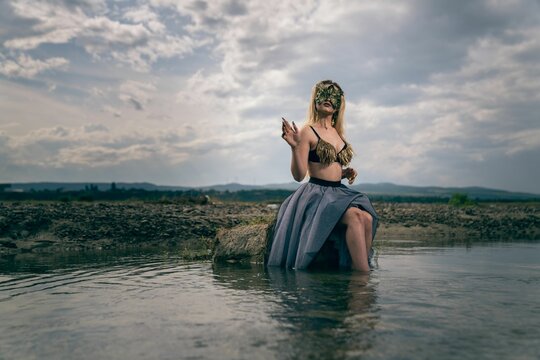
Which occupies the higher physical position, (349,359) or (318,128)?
(318,128)

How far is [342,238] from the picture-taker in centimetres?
743

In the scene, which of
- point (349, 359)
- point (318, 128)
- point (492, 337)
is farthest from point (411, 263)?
point (349, 359)

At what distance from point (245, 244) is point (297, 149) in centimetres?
246

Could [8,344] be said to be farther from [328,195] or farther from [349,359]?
[328,195]

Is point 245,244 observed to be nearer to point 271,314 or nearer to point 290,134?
point 290,134

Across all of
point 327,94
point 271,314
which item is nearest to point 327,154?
point 327,94

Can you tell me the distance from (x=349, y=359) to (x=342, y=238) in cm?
445

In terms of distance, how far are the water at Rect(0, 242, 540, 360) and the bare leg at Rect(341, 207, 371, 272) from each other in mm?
346

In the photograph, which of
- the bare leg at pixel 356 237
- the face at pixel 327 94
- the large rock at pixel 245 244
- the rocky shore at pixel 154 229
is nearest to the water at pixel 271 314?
the bare leg at pixel 356 237

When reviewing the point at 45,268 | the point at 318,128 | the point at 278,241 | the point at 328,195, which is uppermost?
the point at 318,128

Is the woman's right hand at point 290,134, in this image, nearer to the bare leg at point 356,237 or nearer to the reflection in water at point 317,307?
the bare leg at point 356,237

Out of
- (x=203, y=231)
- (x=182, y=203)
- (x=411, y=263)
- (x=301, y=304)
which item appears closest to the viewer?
(x=301, y=304)

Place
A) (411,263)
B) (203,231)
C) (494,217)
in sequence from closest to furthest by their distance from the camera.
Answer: (411,263) → (203,231) → (494,217)

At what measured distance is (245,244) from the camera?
29.0ft
